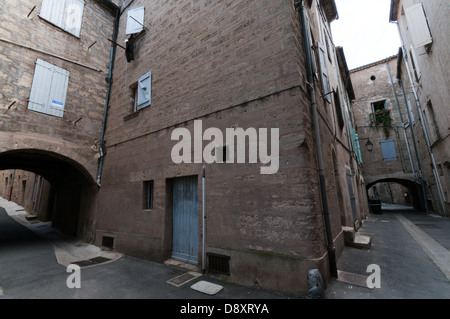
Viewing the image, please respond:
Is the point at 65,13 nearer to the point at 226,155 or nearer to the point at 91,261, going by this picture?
the point at 226,155

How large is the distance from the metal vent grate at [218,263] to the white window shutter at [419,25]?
39.1 feet

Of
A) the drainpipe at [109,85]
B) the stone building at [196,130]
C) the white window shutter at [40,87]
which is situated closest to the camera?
the stone building at [196,130]

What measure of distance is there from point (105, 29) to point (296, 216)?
10.1 metres

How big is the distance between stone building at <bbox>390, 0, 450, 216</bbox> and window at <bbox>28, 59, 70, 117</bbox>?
13.3m

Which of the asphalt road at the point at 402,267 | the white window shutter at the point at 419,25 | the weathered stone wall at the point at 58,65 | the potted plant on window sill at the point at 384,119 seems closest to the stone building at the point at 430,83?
the white window shutter at the point at 419,25

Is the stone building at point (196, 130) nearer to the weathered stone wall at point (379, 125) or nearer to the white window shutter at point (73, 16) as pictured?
the white window shutter at point (73, 16)

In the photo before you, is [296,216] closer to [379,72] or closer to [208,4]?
[208,4]

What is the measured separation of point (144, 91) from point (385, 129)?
17.2 meters

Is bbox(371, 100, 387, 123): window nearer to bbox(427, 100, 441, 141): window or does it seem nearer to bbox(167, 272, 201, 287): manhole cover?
bbox(427, 100, 441, 141): window

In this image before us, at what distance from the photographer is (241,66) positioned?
14.2ft

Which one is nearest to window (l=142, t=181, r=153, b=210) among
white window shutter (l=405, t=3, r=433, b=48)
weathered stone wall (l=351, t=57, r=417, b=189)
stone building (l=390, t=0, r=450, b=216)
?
stone building (l=390, t=0, r=450, b=216)

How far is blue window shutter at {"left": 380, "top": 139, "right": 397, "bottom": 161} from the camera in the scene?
48.8 ft

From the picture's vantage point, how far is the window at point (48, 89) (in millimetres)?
6141

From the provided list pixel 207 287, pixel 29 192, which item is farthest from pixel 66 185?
pixel 29 192
